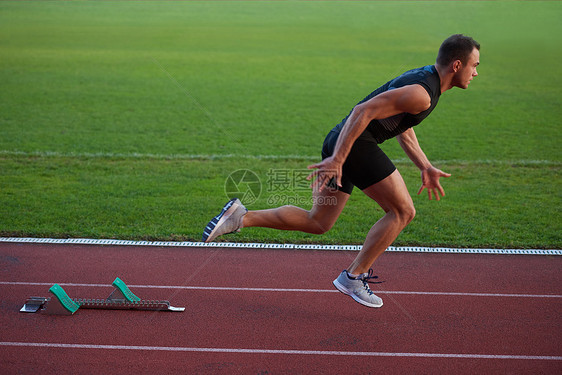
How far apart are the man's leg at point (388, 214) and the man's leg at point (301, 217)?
12.5 inches

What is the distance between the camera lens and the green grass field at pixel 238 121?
7078 millimetres

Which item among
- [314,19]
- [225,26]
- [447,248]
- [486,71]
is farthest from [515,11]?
[447,248]

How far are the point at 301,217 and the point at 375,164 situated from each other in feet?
2.43

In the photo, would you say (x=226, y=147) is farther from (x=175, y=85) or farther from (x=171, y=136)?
(x=175, y=85)

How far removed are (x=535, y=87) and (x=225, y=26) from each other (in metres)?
16.8

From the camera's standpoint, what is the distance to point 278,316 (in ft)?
15.2

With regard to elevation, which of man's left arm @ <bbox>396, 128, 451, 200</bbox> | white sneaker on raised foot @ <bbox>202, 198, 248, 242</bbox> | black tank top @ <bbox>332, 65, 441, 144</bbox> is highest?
black tank top @ <bbox>332, 65, 441, 144</bbox>

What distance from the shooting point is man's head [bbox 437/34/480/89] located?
4148 mm

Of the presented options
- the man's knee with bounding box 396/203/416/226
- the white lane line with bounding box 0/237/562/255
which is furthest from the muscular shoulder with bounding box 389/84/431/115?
the white lane line with bounding box 0/237/562/255

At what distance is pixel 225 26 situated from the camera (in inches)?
1169

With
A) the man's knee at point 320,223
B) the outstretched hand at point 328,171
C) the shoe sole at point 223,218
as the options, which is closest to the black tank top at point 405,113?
the outstretched hand at point 328,171

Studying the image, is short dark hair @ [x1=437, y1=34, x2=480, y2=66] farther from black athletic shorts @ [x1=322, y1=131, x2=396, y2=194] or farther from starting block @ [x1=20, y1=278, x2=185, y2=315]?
starting block @ [x1=20, y1=278, x2=185, y2=315]

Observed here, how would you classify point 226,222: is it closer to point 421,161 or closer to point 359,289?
point 359,289

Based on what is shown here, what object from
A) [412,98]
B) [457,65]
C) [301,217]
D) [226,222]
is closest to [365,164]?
[412,98]
